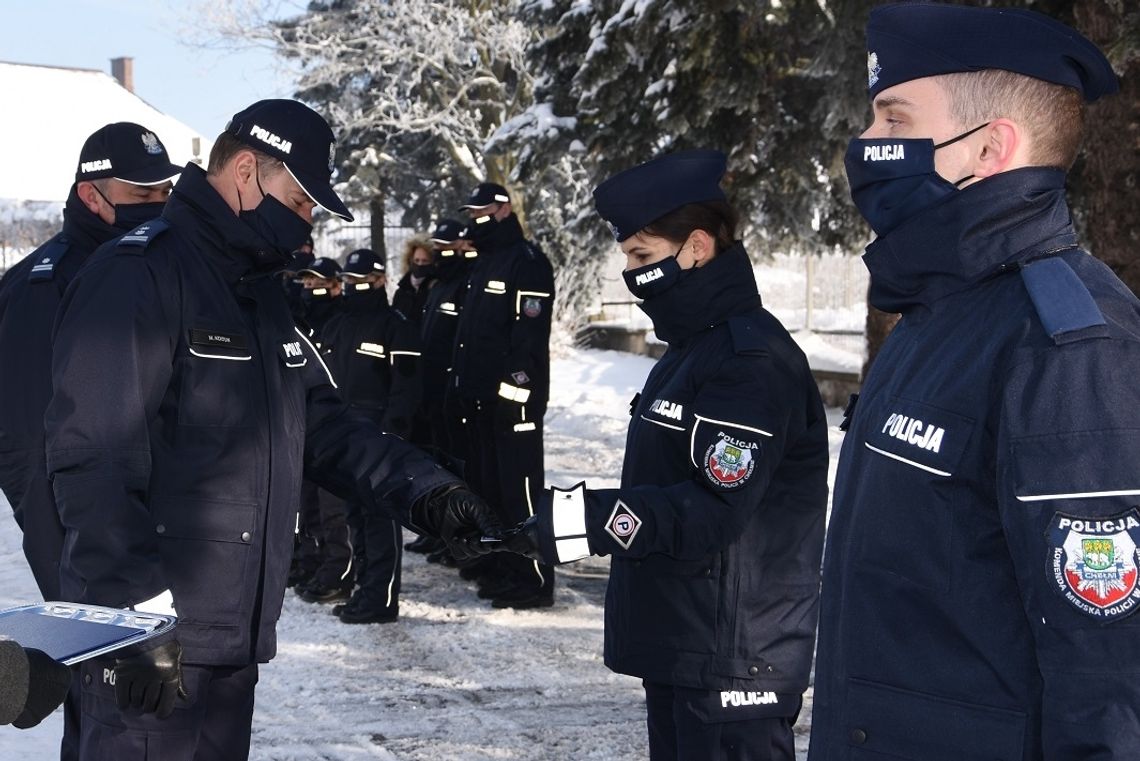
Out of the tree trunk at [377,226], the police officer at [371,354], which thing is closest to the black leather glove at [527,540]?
the police officer at [371,354]

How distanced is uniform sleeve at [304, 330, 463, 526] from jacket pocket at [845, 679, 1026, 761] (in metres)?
1.95

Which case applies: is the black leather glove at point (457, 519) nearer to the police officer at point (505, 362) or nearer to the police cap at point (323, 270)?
the police officer at point (505, 362)

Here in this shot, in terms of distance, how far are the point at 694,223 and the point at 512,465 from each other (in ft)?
14.7

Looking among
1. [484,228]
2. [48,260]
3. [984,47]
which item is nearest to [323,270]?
[484,228]

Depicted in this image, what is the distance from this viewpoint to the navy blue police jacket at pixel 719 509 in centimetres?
296

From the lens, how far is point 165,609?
9.14ft

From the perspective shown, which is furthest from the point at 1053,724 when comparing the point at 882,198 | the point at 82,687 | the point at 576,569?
the point at 576,569

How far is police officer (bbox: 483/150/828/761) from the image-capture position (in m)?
2.97

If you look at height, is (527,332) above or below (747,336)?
below

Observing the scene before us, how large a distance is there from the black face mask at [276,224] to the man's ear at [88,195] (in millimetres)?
1674

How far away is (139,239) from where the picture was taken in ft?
9.85

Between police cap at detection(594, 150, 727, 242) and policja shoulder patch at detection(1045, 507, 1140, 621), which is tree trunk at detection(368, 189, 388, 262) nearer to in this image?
police cap at detection(594, 150, 727, 242)

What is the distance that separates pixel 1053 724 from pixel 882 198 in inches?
34.6

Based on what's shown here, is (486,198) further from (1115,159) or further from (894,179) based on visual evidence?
(894,179)
